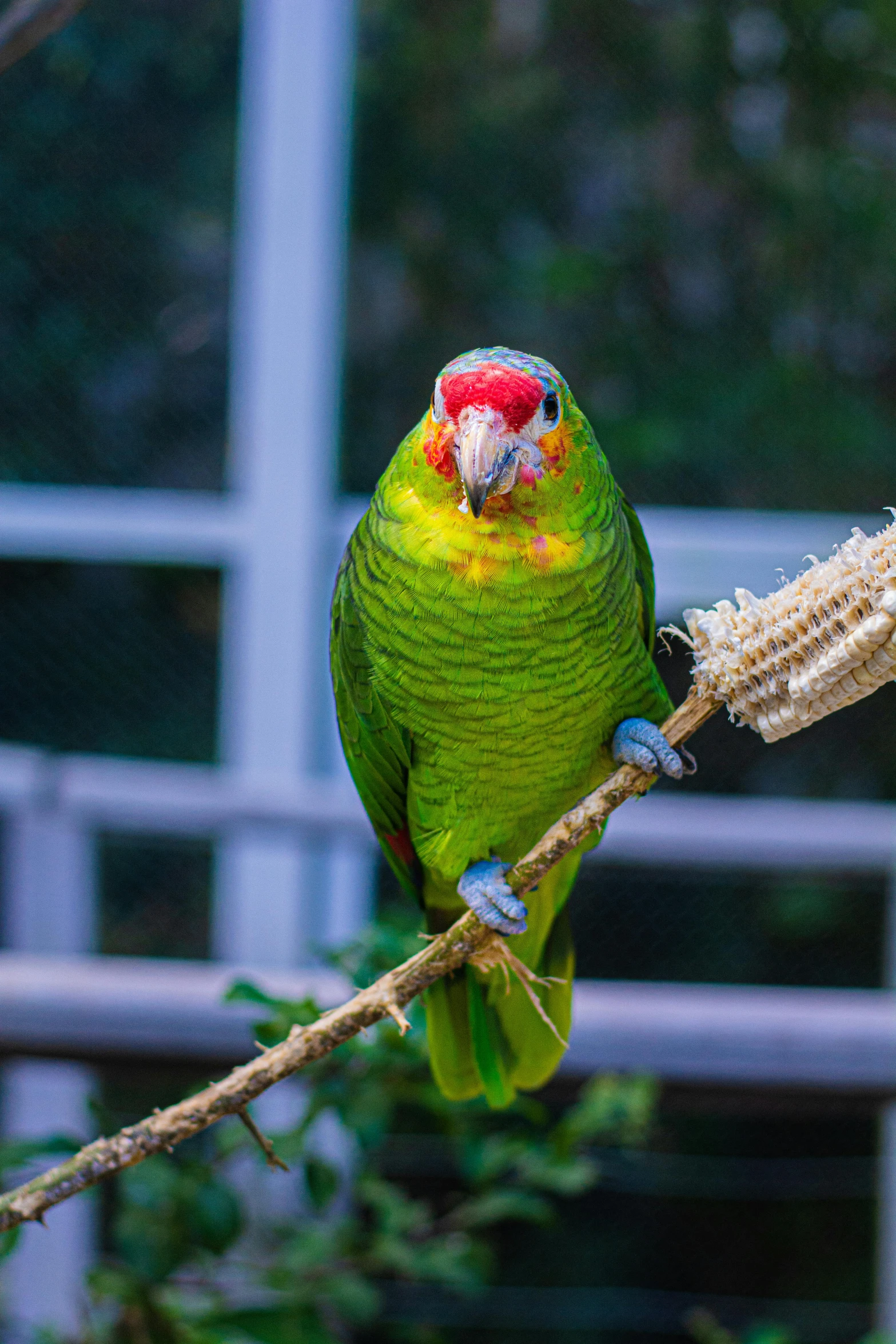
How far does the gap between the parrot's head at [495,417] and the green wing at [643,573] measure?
0.12 metres

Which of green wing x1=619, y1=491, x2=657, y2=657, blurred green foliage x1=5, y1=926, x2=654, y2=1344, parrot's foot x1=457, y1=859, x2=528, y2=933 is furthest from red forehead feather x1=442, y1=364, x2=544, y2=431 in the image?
blurred green foliage x1=5, y1=926, x2=654, y2=1344

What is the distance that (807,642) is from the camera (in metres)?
0.42

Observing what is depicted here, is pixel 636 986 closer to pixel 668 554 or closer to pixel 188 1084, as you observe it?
pixel 188 1084

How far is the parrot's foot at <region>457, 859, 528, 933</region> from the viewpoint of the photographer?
23.4 inches

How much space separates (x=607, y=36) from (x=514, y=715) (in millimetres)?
1430

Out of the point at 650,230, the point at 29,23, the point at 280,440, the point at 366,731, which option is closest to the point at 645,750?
the point at 366,731

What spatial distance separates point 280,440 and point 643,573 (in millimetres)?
1023

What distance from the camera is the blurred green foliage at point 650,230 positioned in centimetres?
162

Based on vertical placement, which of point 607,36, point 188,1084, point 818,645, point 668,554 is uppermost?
point 607,36

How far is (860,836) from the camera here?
1281mm

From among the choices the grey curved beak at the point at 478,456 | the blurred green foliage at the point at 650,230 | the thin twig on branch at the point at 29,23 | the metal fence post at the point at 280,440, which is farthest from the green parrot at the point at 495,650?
the blurred green foliage at the point at 650,230

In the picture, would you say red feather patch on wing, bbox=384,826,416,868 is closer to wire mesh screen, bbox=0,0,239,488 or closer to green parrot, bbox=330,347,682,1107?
green parrot, bbox=330,347,682,1107

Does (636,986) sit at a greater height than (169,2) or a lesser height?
lesser

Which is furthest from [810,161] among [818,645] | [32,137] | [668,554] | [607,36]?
[818,645]
